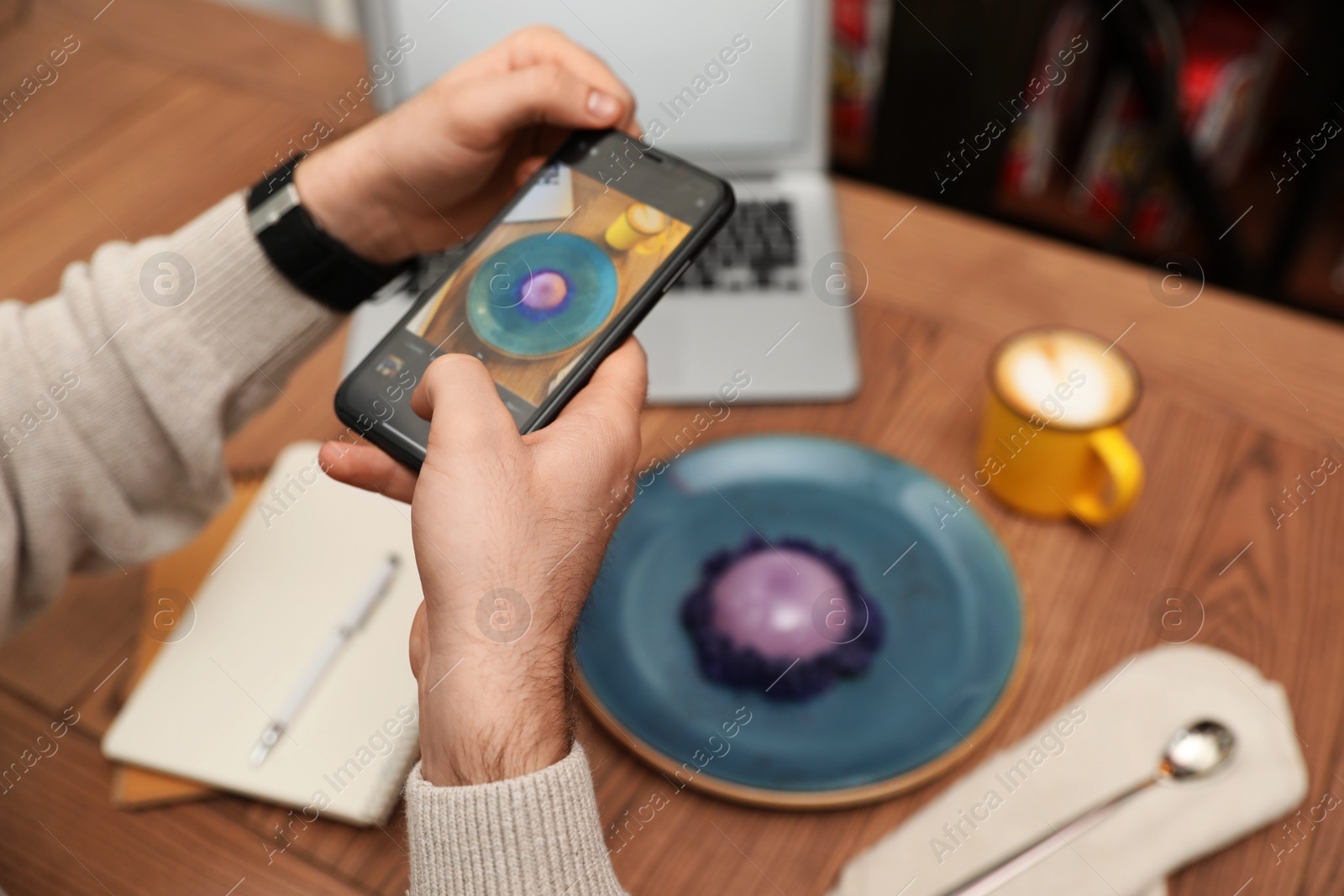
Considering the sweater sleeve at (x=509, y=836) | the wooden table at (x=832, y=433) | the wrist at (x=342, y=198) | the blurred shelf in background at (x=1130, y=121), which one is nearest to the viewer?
the sweater sleeve at (x=509, y=836)

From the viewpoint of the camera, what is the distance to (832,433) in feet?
2.10

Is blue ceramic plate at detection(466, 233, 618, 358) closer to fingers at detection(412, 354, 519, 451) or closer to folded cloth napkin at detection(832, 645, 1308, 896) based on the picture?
fingers at detection(412, 354, 519, 451)

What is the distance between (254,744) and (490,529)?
0.21 meters

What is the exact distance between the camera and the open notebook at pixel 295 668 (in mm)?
475

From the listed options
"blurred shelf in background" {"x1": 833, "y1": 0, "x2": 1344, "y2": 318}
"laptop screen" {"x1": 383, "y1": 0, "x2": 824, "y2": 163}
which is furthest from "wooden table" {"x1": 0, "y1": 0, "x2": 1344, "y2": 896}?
"blurred shelf in background" {"x1": 833, "y1": 0, "x2": 1344, "y2": 318}

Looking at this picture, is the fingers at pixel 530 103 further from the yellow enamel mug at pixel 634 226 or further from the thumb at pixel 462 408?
the thumb at pixel 462 408

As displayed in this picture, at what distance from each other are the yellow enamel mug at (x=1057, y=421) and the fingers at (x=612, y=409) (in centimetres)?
23

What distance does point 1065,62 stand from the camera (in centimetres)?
124

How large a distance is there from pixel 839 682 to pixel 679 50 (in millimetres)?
501

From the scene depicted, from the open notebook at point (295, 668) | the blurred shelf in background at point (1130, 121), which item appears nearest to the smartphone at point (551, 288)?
the open notebook at point (295, 668)

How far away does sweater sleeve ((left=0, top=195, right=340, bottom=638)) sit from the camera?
512mm

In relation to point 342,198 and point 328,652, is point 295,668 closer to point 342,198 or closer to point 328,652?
point 328,652

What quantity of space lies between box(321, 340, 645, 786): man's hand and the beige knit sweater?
0.59 feet

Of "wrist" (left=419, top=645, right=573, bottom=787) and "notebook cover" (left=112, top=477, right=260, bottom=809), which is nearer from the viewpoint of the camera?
"wrist" (left=419, top=645, right=573, bottom=787)
